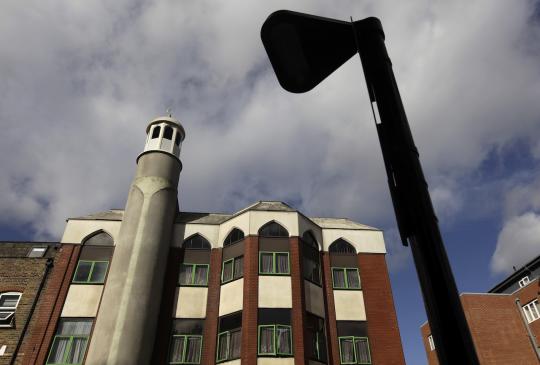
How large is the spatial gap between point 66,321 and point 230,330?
29.9 ft

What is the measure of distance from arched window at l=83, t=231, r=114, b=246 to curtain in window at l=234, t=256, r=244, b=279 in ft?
26.3

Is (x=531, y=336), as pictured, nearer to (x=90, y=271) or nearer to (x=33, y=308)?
(x=90, y=271)

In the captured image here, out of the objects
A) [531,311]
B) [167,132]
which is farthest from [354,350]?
[531,311]

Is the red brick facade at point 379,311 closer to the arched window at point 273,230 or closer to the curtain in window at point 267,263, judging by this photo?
the arched window at point 273,230

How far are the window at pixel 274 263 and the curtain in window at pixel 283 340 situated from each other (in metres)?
3.19

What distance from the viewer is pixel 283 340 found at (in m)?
19.5

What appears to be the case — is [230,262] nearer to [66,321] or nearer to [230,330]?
[230,330]

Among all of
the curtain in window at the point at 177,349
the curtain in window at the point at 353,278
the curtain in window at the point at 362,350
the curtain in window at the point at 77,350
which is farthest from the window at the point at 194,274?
the curtain in window at the point at 362,350

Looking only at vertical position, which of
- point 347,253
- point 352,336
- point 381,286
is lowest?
point 352,336

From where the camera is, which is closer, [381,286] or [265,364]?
[265,364]

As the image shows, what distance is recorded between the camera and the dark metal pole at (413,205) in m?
1.68

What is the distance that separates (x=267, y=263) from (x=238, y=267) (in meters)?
1.81

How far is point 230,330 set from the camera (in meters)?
20.5

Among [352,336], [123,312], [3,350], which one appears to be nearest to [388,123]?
[123,312]
